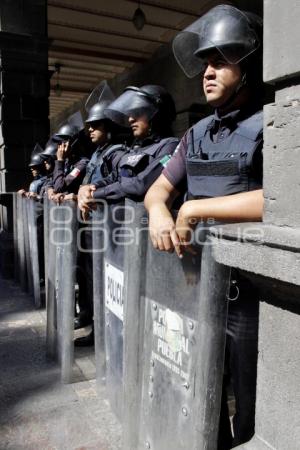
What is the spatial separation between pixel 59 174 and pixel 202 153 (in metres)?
3.19

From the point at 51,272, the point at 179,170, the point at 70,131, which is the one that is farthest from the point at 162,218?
the point at 70,131

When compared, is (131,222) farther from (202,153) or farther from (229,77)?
(229,77)

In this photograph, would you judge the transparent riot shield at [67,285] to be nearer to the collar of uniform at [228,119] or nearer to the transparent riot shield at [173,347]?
the transparent riot shield at [173,347]

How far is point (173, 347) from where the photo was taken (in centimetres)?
173

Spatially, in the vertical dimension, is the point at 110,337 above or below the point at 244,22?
below

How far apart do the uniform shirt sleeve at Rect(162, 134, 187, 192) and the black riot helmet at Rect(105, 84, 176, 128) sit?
1.19 metres

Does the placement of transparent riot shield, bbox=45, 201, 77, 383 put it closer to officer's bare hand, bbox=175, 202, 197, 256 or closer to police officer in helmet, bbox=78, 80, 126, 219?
police officer in helmet, bbox=78, 80, 126, 219

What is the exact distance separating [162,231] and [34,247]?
3.41m

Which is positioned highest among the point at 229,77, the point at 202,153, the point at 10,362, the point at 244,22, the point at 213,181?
the point at 244,22

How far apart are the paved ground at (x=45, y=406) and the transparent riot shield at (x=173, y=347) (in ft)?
1.58

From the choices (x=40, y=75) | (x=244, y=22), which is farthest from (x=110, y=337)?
(x=40, y=75)

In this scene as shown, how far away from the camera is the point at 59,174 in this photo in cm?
491

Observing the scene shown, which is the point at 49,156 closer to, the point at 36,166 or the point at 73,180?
the point at 36,166

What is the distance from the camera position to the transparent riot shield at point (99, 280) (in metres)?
2.60
